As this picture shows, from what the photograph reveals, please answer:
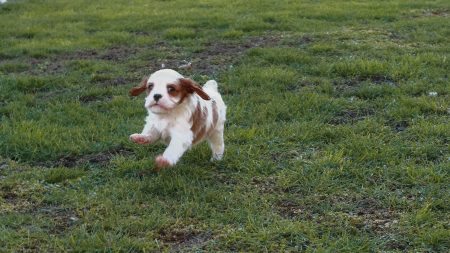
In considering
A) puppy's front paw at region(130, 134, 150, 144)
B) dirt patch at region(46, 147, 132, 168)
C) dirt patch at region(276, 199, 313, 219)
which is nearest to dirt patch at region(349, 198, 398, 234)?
dirt patch at region(276, 199, 313, 219)

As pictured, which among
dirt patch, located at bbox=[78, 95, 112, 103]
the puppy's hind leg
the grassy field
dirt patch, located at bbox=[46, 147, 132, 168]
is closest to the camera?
the grassy field

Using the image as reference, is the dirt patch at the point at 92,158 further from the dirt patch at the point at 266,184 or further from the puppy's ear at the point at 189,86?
the dirt patch at the point at 266,184

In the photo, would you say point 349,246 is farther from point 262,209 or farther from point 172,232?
point 172,232

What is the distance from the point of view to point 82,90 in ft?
27.5

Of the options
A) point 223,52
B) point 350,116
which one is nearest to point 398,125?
point 350,116

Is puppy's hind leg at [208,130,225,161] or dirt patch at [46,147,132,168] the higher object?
puppy's hind leg at [208,130,225,161]

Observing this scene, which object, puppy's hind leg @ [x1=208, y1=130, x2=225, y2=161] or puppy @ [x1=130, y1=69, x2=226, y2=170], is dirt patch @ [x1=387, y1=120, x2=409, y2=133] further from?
puppy @ [x1=130, y1=69, x2=226, y2=170]

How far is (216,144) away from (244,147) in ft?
1.59

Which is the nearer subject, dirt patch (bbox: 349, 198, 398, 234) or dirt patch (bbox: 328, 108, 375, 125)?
dirt patch (bbox: 349, 198, 398, 234)

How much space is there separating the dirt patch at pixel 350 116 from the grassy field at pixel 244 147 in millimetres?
23

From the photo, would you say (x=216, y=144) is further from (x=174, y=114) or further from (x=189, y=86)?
(x=189, y=86)

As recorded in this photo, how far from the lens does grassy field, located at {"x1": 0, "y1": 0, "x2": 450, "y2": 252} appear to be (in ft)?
15.4

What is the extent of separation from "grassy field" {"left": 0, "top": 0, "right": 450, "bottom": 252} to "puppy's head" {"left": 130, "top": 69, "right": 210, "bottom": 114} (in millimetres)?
700

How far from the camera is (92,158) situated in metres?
6.18
